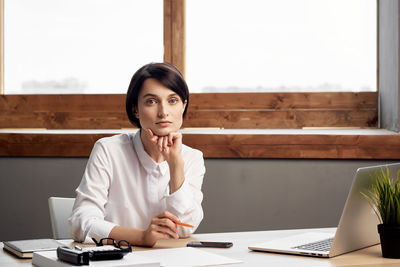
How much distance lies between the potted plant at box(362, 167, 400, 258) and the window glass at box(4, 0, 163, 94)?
1.92 metres

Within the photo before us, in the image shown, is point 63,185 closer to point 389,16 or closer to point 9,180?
point 9,180

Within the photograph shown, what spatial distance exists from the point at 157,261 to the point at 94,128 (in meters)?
1.95

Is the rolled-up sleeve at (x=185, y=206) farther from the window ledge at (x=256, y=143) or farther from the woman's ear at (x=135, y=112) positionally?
the window ledge at (x=256, y=143)

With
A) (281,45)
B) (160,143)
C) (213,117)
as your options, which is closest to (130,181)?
(160,143)

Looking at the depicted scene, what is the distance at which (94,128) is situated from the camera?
317 centimetres

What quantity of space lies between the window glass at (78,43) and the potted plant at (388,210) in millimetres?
1919

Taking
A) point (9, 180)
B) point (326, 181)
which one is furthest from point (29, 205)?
point (326, 181)

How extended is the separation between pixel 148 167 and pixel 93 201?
0.25 metres

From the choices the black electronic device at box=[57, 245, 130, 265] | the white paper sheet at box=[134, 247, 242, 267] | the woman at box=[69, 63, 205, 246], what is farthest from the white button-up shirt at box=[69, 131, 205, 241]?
the black electronic device at box=[57, 245, 130, 265]

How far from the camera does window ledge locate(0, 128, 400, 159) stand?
107 inches

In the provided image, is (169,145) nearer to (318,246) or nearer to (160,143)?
(160,143)

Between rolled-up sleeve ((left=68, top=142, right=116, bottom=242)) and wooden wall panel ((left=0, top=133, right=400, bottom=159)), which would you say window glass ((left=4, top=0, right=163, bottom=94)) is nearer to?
wooden wall panel ((left=0, top=133, right=400, bottom=159))

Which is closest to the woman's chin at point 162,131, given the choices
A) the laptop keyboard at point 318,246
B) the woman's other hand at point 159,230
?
the woman's other hand at point 159,230

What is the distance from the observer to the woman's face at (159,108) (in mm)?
1983
